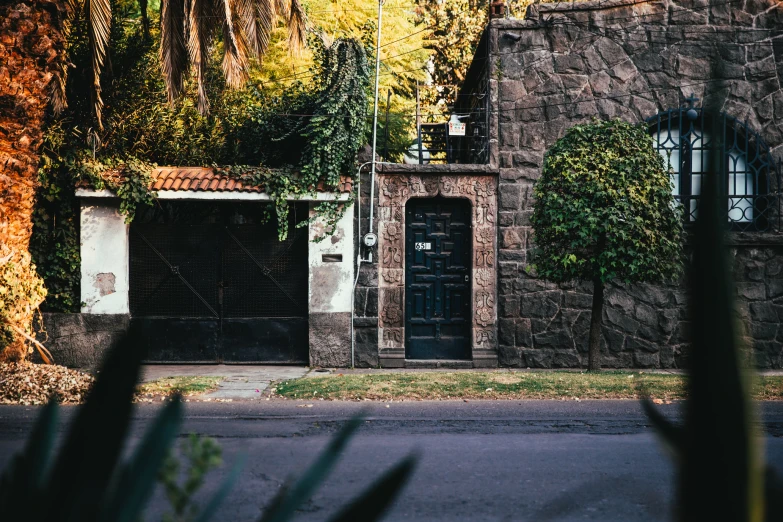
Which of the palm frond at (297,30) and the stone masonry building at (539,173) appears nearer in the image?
the palm frond at (297,30)

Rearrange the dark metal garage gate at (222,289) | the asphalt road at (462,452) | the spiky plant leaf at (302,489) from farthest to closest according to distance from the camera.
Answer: the dark metal garage gate at (222,289), the asphalt road at (462,452), the spiky plant leaf at (302,489)

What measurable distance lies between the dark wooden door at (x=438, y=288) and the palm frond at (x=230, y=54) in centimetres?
329

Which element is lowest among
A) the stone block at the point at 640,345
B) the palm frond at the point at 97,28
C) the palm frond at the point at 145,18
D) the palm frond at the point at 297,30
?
the stone block at the point at 640,345

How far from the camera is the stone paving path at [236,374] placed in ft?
26.2

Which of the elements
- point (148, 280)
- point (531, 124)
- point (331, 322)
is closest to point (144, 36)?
point (148, 280)

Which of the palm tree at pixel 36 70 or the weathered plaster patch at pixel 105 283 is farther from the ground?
the palm tree at pixel 36 70

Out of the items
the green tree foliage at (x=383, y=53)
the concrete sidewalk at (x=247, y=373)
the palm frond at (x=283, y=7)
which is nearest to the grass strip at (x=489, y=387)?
the concrete sidewalk at (x=247, y=373)

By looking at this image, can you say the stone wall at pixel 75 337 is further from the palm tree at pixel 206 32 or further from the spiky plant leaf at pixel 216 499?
the spiky plant leaf at pixel 216 499

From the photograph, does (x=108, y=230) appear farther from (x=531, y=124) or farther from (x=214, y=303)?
(x=531, y=124)

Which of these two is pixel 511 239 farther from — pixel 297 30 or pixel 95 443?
pixel 95 443

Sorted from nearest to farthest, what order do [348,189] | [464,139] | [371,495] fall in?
[371,495], [348,189], [464,139]

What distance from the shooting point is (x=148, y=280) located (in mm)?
10664

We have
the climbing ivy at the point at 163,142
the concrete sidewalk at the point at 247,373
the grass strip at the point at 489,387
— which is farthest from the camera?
the climbing ivy at the point at 163,142

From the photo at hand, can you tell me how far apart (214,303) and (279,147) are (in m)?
2.68
